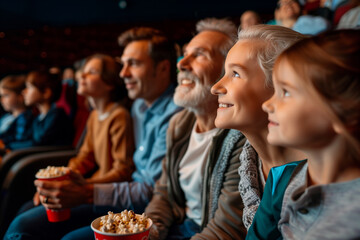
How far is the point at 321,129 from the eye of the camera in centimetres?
60

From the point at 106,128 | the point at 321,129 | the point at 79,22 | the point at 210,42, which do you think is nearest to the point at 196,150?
the point at 210,42

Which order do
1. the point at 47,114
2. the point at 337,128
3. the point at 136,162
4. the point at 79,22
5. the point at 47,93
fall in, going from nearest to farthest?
the point at 337,128
the point at 136,162
the point at 47,114
the point at 47,93
the point at 79,22

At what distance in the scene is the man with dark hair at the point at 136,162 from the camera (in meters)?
1.35

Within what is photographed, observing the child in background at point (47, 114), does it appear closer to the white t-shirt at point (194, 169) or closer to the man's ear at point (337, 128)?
the white t-shirt at point (194, 169)

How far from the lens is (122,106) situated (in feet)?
6.56

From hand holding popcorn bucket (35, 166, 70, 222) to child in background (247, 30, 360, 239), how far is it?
0.93 m

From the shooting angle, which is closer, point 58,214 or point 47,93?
point 58,214

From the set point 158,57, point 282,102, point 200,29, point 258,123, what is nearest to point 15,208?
point 158,57

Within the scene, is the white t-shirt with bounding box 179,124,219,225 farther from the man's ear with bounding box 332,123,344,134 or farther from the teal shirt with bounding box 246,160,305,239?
the man's ear with bounding box 332,123,344,134

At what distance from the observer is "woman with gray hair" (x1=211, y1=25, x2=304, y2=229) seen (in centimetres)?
88

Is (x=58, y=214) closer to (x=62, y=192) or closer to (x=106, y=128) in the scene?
(x=62, y=192)

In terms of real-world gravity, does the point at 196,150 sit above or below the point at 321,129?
below

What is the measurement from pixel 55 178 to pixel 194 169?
0.54 meters

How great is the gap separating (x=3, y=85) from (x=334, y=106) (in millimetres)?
3105
